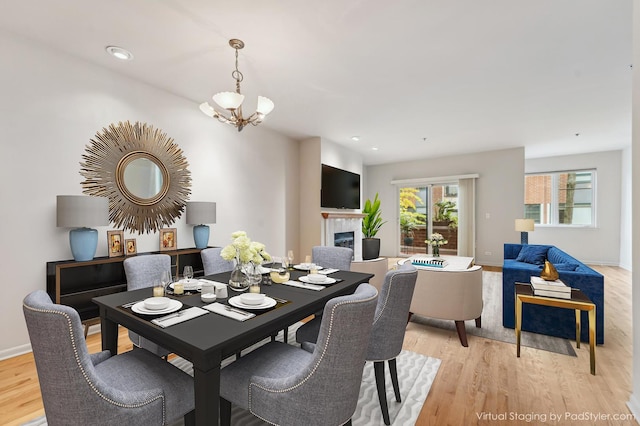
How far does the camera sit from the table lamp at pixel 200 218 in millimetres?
3443

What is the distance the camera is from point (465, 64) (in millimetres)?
2816

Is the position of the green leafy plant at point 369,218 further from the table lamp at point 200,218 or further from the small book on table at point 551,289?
the small book on table at point 551,289

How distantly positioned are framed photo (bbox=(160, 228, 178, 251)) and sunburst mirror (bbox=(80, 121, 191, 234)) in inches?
3.9

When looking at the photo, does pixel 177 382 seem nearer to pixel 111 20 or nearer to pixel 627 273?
pixel 111 20

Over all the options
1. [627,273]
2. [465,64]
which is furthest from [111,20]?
[627,273]

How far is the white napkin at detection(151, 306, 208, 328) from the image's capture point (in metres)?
1.33

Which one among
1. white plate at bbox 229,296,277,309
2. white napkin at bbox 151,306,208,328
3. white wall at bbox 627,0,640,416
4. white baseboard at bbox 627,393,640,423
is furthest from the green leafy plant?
white napkin at bbox 151,306,208,328

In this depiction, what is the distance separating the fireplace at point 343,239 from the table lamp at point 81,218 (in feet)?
12.8

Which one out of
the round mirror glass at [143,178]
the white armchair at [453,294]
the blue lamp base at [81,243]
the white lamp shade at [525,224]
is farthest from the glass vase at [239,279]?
the white lamp shade at [525,224]

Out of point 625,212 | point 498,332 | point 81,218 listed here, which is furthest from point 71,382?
point 625,212

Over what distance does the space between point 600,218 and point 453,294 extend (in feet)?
21.5

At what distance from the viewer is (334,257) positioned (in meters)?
2.96

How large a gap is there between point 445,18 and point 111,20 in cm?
249

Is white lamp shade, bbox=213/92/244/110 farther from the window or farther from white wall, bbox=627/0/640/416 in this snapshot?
the window
